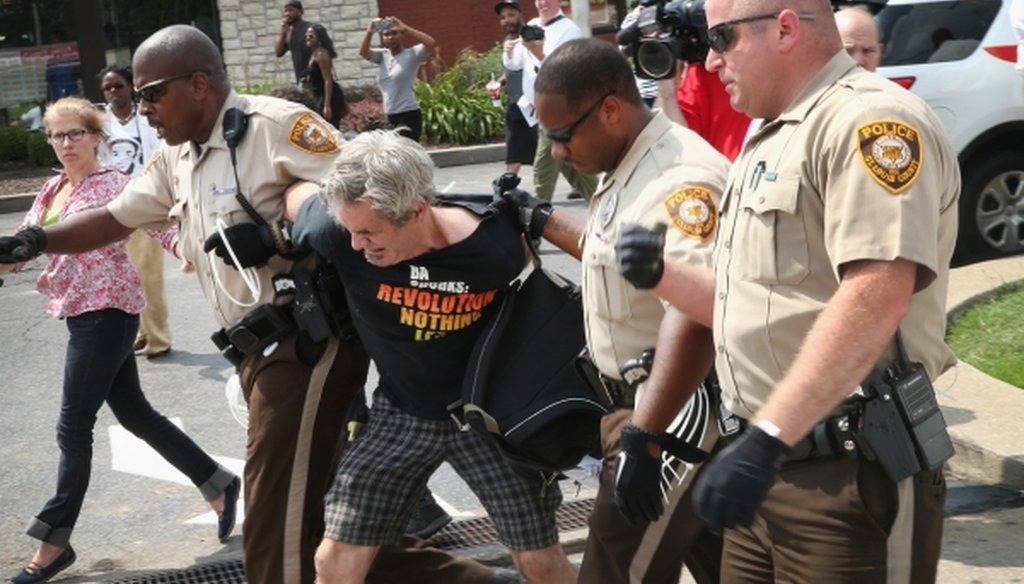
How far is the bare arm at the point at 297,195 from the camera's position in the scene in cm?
471

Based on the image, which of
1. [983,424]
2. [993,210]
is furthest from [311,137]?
[993,210]

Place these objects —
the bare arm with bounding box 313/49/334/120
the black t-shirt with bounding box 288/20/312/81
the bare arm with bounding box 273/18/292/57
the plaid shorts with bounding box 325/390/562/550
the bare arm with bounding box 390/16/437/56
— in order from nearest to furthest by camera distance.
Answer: the plaid shorts with bounding box 325/390/562/550, the bare arm with bounding box 390/16/437/56, the bare arm with bounding box 313/49/334/120, the black t-shirt with bounding box 288/20/312/81, the bare arm with bounding box 273/18/292/57

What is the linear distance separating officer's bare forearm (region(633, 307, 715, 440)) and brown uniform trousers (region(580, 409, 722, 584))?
0.36m

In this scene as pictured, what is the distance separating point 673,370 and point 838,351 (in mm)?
798

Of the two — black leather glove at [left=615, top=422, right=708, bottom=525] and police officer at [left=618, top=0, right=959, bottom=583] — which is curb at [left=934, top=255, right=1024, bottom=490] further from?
police officer at [left=618, top=0, right=959, bottom=583]

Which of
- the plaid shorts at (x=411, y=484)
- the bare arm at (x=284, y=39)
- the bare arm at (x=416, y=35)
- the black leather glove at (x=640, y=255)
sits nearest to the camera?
the black leather glove at (x=640, y=255)

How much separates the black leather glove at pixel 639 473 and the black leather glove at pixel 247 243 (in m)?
1.60

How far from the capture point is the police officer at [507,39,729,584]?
145 inches

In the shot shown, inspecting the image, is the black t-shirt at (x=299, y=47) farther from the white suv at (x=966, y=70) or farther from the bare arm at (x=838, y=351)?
the bare arm at (x=838, y=351)

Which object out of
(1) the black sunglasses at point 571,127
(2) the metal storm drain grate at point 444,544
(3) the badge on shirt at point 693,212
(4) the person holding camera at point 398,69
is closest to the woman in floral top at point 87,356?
(2) the metal storm drain grate at point 444,544

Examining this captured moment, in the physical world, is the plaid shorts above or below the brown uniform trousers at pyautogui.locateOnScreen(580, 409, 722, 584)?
below

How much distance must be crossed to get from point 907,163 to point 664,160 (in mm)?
1067

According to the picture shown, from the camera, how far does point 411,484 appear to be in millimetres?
4430

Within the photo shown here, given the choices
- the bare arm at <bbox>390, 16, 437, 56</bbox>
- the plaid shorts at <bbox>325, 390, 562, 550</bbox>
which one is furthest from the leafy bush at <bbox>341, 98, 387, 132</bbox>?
the plaid shorts at <bbox>325, 390, 562, 550</bbox>
